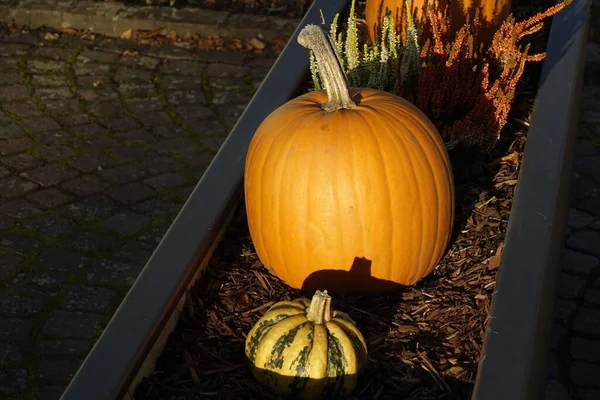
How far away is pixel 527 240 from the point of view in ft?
9.15

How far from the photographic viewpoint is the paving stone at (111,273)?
4449 mm

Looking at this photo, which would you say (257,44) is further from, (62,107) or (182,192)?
(182,192)

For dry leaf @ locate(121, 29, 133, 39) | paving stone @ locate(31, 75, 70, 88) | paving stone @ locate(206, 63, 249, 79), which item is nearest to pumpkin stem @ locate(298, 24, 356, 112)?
paving stone @ locate(206, 63, 249, 79)

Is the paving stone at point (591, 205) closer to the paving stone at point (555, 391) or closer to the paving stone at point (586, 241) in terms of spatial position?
the paving stone at point (586, 241)

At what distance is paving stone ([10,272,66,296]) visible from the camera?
14.4ft

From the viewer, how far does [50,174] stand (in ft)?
17.4

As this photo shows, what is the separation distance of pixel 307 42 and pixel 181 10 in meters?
4.59

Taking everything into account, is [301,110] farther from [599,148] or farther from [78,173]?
[599,148]

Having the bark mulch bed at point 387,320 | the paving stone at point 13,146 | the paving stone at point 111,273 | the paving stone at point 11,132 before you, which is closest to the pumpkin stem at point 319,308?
the bark mulch bed at point 387,320

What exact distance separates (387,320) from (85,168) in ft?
9.90

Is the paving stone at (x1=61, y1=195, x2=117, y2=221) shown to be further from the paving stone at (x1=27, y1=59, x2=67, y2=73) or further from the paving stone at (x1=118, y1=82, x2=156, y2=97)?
the paving stone at (x1=27, y1=59, x2=67, y2=73)

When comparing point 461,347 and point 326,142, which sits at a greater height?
point 326,142

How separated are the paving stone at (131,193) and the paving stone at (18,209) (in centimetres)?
42

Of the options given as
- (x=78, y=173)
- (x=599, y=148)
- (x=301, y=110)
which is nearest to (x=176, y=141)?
(x=78, y=173)
